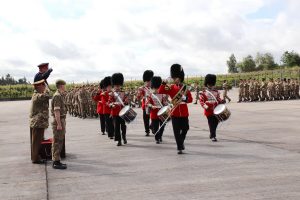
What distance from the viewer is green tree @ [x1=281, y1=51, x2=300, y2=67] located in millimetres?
95375

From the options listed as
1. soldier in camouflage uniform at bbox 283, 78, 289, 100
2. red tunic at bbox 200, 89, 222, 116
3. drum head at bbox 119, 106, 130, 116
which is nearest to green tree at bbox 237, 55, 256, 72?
soldier in camouflage uniform at bbox 283, 78, 289, 100

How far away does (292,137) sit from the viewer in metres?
11.8

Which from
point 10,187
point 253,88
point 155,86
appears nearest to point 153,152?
point 155,86

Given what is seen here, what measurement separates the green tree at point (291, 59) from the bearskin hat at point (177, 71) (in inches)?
3546

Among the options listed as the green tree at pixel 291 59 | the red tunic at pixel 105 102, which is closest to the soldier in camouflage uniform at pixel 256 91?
the red tunic at pixel 105 102

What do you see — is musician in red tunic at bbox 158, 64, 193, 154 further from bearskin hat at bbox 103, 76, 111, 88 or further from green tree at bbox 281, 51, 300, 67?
green tree at bbox 281, 51, 300, 67

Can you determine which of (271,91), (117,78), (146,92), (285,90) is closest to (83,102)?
(146,92)

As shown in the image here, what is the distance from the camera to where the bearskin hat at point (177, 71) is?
9.95 meters

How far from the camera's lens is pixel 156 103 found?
12.0 m

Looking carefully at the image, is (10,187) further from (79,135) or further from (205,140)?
(79,135)

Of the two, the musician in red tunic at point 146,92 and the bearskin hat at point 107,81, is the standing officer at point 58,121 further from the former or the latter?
the bearskin hat at point 107,81

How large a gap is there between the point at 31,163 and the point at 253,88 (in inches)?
1006

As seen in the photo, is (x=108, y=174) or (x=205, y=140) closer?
(x=108, y=174)

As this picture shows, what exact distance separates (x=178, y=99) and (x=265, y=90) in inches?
978
